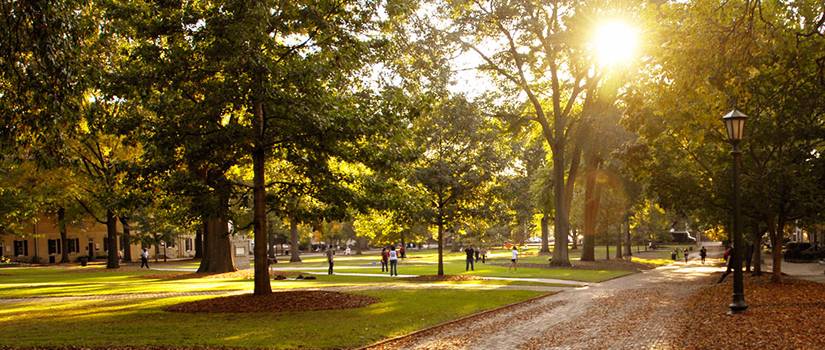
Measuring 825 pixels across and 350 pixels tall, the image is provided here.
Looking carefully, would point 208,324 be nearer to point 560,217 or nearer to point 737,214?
point 737,214

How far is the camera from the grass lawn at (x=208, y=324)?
11.8 meters

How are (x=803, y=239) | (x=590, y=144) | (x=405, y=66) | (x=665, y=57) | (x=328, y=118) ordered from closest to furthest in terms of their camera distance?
(x=665, y=57) < (x=328, y=118) < (x=405, y=66) < (x=590, y=144) < (x=803, y=239)

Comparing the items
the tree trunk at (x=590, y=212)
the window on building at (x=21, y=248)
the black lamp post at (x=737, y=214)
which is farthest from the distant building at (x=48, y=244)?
the black lamp post at (x=737, y=214)

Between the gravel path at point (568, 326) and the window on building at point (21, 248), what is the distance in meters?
62.8

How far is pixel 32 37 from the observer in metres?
9.36

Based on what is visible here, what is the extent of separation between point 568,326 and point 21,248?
6743 centimetres

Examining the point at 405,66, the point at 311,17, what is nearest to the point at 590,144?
the point at 405,66

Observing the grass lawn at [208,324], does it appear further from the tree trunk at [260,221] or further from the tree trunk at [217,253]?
the tree trunk at [217,253]

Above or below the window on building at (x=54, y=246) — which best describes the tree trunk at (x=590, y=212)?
above

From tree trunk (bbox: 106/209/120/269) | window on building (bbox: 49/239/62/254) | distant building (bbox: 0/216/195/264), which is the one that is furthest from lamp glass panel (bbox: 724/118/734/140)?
window on building (bbox: 49/239/62/254)

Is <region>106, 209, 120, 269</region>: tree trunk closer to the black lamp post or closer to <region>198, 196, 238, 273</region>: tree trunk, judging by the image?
<region>198, 196, 238, 273</region>: tree trunk

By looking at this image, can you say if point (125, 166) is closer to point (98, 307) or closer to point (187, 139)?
point (187, 139)

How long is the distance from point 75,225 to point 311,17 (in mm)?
50667

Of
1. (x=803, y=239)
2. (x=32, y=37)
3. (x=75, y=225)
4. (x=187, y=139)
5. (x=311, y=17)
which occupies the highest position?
(x=311, y=17)
